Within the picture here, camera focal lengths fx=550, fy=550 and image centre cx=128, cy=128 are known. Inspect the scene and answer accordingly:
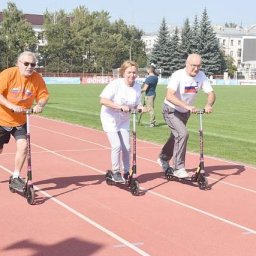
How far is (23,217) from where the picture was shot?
678 cm

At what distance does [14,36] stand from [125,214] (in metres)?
87.6

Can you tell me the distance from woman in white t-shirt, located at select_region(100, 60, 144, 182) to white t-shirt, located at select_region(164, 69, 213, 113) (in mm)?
601

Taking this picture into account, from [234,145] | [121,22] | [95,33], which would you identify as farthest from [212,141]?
[121,22]

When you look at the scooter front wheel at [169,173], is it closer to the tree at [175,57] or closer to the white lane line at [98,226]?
the white lane line at [98,226]

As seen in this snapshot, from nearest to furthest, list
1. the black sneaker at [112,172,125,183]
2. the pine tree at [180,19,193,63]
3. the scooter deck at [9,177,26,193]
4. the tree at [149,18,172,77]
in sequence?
the scooter deck at [9,177,26,193] → the black sneaker at [112,172,125,183] → the tree at [149,18,172,77] → the pine tree at [180,19,193,63]

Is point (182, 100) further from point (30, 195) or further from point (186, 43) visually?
point (186, 43)

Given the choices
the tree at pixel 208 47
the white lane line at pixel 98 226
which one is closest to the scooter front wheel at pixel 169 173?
the white lane line at pixel 98 226

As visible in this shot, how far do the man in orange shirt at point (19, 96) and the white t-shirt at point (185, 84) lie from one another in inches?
81.8

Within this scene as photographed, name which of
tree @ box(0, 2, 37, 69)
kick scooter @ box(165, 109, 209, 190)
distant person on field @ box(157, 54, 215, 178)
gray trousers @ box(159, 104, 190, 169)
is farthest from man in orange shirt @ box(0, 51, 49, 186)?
tree @ box(0, 2, 37, 69)

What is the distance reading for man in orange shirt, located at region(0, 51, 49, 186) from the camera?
741 cm

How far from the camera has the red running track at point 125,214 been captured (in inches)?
225

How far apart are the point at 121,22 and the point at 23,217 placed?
348 ft

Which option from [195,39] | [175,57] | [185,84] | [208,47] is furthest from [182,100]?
Result: [175,57]

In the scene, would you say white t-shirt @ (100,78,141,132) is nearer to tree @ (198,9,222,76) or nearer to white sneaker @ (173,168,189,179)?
white sneaker @ (173,168,189,179)
